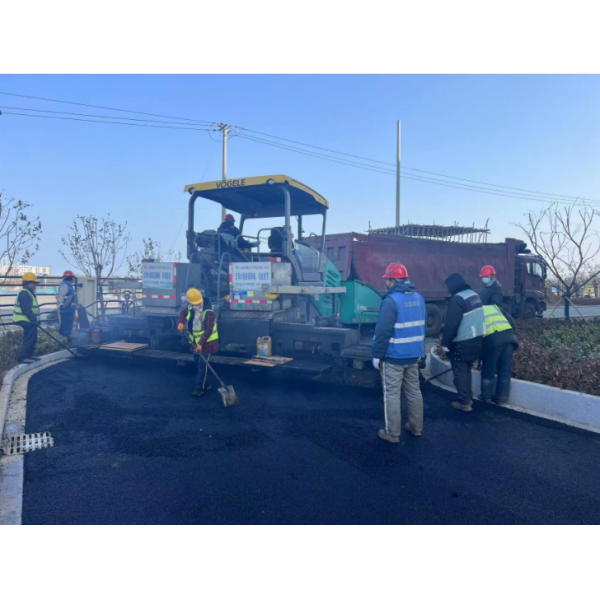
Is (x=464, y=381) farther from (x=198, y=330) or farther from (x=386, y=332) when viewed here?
(x=198, y=330)

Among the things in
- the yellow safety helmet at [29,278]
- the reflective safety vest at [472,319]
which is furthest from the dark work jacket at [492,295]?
the yellow safety helmet at [29,278]

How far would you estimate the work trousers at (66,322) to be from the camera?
8786 millimetres

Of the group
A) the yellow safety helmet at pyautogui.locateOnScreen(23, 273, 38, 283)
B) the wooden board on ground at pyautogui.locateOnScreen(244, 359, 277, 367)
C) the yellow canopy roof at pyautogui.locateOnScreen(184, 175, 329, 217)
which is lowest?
the wooden board on ground at pyautogui.locateOnScreen(244, 359, 277, 367)

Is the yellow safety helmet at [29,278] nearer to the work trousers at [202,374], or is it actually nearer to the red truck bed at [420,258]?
the work trousers at [202,374]

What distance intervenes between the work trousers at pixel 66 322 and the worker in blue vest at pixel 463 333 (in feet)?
24.8

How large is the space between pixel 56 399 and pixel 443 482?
193 inches

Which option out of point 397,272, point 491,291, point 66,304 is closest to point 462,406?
point 491,291

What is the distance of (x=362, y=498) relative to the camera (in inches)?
124

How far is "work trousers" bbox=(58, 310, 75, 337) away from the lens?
879 cm

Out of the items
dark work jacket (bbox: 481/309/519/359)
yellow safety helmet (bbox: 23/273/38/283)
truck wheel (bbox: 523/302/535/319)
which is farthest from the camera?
truck wheel (bbox: 523/302/535/319)

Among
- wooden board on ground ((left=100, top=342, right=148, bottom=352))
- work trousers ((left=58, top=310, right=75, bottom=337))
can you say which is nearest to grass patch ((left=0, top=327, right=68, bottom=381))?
work trousers ((left=58, top=310, right=75, bottom=337))

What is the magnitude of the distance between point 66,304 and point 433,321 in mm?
8535

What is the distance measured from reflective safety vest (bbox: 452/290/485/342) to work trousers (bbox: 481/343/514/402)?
0.40 m

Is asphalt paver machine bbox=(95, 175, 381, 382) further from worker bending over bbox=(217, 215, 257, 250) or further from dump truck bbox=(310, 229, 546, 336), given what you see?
dump truck bbox=(310, 229, 546, 336)
